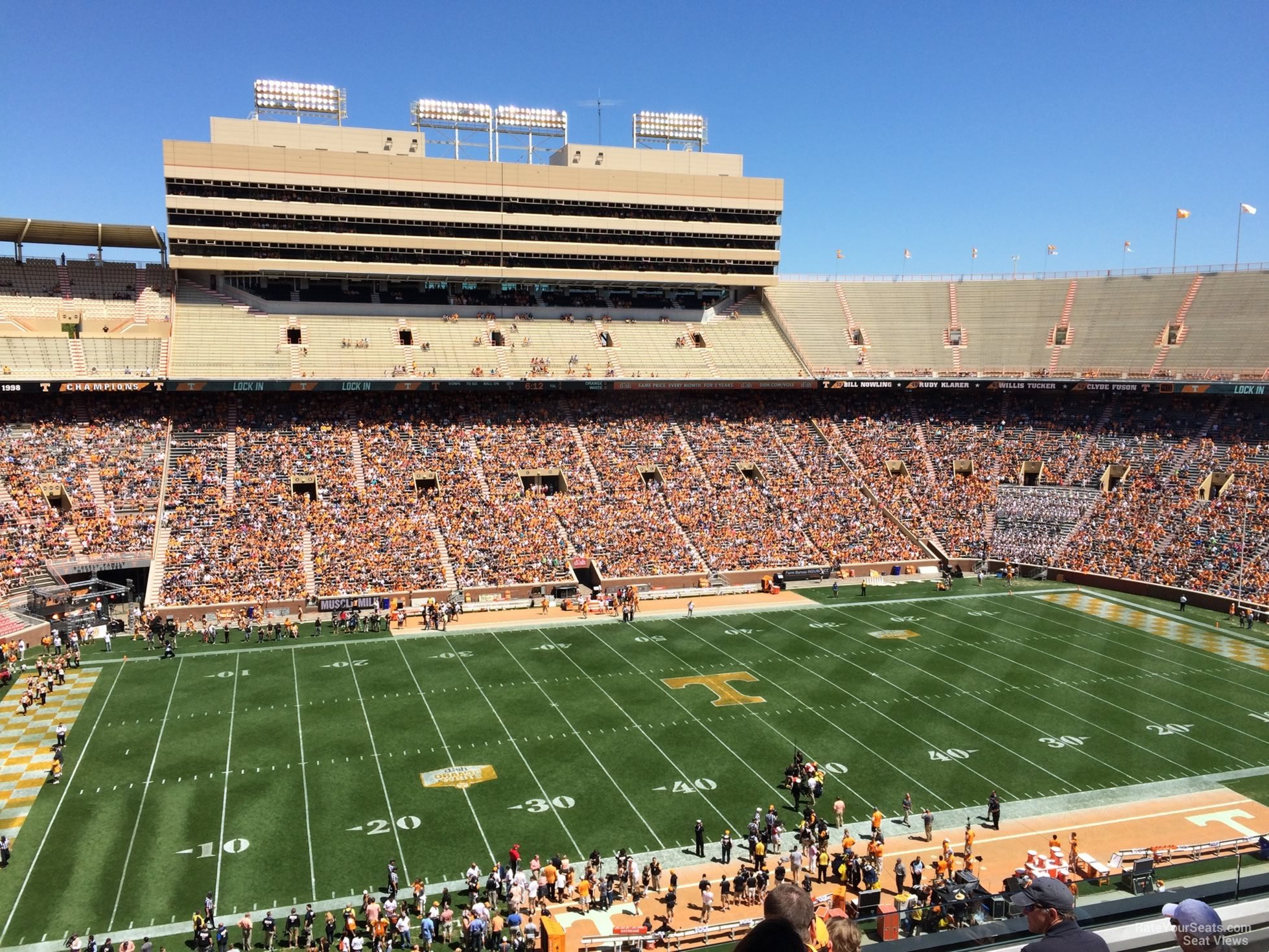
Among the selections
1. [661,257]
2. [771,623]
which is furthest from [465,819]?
[661,257]

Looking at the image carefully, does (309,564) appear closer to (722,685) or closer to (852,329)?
(722,685)

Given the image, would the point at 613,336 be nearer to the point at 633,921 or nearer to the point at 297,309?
the point at 297,309

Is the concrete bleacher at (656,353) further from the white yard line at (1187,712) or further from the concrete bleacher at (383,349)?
the white yard line at (1187,712)

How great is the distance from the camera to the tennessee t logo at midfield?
1256 inches

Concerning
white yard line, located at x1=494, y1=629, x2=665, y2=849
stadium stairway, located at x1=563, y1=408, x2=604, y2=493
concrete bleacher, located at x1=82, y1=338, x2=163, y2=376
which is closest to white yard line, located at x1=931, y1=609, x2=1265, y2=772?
white yard line, located at x1=494, y1=629, x2=665, y2=849

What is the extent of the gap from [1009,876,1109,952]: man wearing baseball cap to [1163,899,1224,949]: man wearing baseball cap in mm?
329

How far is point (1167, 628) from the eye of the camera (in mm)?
41562

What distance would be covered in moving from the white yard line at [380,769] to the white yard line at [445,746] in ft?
6.09

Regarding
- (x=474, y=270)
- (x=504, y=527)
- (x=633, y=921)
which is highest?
(x=474, y=270)

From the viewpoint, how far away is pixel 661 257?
66250mm

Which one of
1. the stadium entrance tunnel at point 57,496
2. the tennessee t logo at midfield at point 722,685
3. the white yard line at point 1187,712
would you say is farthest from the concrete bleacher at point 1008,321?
the stadium entrance tunnel at point 57,496

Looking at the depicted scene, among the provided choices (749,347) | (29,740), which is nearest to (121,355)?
(29,740)

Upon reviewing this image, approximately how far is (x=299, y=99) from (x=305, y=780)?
4864 centimetres

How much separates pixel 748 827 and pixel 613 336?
45036mm
